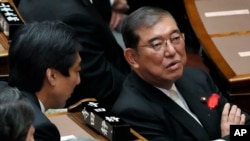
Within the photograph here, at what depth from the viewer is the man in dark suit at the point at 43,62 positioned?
189 centimetres

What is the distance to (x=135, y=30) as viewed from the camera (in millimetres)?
2246

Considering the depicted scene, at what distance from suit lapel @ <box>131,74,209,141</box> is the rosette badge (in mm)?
124

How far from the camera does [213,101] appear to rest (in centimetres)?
236

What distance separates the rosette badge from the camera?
92.3 inches

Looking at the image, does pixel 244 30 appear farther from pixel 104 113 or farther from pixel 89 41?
pixel 104 113

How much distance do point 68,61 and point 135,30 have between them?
0.39 metres

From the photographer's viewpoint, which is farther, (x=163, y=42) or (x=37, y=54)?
(x=163, y=42)

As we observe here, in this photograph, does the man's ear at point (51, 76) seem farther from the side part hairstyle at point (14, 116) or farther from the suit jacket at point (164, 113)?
the side part hairstyle at point (14, 116)

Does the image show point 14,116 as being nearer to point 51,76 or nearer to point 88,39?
point 51,76

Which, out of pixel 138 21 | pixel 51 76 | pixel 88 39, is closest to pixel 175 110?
pixel 138 21

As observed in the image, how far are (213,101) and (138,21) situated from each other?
0.40 m

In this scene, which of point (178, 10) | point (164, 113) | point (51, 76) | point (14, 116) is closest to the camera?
point (14, 116)

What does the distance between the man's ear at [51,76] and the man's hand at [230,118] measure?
64cm

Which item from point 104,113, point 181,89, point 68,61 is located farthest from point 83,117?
point 181,89
